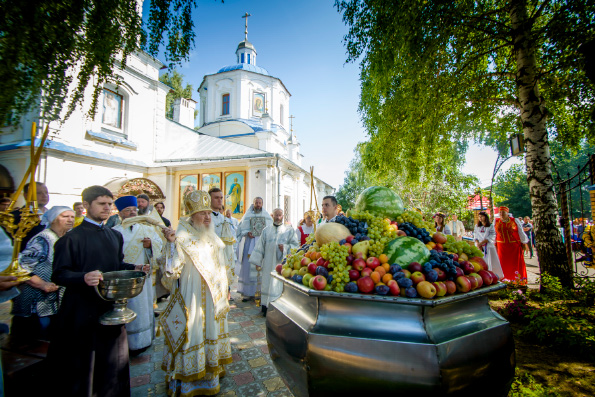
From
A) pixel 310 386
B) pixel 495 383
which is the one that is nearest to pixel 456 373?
pixel 495 383

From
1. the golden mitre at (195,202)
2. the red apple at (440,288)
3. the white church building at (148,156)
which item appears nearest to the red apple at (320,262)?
the red apple at (440,288)

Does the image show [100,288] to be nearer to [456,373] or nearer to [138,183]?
[456,373]

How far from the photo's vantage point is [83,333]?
2.17m

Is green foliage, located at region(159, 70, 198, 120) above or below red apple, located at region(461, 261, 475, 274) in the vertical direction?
above

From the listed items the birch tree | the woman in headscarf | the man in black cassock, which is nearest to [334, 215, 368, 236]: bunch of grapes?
the man in black cassock

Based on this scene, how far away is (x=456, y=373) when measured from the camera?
1370 mm

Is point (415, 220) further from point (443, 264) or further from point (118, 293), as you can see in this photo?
point (118, 293)

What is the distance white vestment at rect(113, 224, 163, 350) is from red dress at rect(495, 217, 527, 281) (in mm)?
7885

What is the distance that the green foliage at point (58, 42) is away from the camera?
1412 millimetres

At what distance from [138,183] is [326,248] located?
11487 millimetres

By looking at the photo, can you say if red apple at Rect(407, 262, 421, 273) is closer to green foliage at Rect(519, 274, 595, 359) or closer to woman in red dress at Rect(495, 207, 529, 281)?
green foliage at Rect(519, 274, 595, 359)

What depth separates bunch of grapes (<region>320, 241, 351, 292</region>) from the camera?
1.67 meters

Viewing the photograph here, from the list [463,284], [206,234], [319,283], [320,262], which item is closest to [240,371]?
[206,234]

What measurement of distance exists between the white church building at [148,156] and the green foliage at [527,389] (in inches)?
397
